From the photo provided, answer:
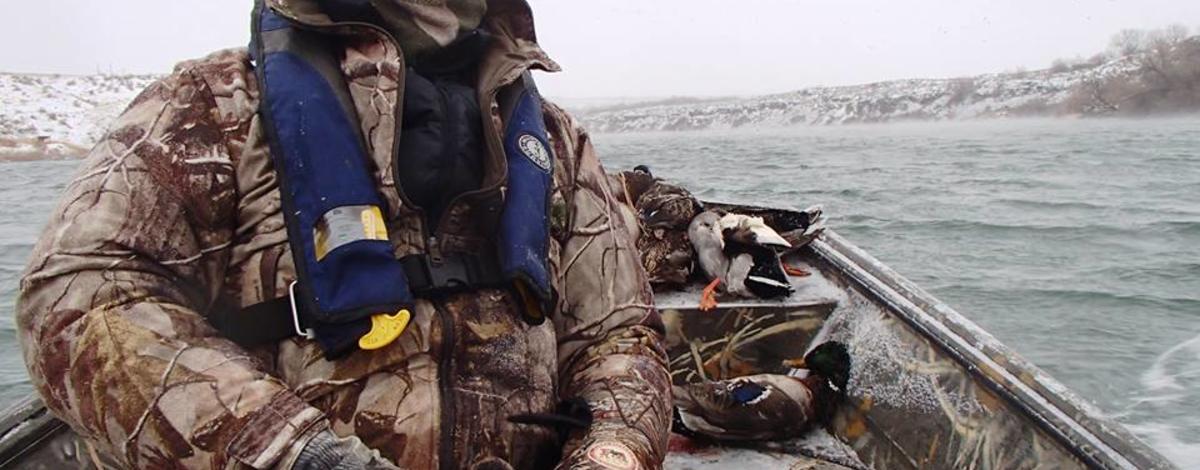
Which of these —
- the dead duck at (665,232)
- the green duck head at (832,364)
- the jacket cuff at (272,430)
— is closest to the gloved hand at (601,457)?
the jacket cuff at (272,430)

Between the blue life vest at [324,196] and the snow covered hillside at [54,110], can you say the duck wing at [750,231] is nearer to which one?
the blue life vest at [324,196]

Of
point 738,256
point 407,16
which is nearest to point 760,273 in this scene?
point 738,256

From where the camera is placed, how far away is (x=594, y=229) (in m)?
2.18

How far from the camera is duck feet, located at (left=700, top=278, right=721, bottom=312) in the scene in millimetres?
4301

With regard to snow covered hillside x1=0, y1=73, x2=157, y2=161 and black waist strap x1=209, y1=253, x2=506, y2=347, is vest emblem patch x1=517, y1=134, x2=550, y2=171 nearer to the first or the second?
black waist strap x1=209, y1=253, x2=506, y2=347

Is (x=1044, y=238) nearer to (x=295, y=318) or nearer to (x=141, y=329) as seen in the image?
(x=295, y=318)

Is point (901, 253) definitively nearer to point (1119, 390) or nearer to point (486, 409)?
point (1119, 390)

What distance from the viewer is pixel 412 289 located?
176cm

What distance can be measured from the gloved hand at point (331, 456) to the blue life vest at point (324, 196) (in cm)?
20

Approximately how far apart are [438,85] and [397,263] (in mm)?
438

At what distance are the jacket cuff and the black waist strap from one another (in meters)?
0.20

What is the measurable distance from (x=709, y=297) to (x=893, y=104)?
191ft

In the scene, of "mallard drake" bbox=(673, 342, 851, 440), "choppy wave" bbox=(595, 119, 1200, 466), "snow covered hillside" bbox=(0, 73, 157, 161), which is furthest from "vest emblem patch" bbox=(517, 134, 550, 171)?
"snow covered hillside" bbox=(0, 73, 157, 161)

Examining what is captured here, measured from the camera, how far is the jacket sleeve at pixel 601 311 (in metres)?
1.99
